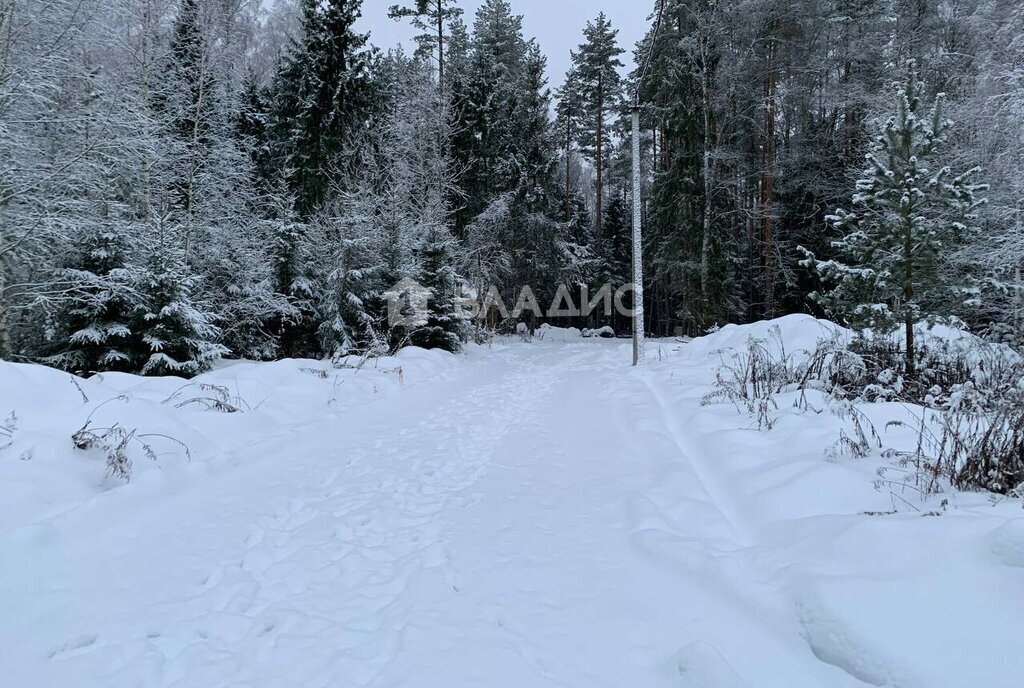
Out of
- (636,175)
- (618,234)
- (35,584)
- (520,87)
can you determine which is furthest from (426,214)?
(618,234)

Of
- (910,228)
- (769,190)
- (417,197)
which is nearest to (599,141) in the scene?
(769,190)

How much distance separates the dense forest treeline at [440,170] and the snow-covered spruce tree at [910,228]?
0.04 meters

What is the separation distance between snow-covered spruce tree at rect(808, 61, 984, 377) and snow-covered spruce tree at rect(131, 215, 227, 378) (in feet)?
35.0

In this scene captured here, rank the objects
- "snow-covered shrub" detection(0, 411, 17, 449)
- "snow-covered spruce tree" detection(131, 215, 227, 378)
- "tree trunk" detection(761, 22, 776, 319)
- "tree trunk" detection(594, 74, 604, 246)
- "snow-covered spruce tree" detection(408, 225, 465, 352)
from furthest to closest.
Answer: "tree trunk" detection(594, 74, 604, 246)
"tree trunk" detection(761, 22, 776, 319)
"snow-covered spruce tree" detection(408, 225, 465, 352)
"snow-covered spruce tree" detection(131, 215, 227, 378)
"snow-covered shrub" detection(0, 411, 17, 449)

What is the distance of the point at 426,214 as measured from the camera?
15219mm

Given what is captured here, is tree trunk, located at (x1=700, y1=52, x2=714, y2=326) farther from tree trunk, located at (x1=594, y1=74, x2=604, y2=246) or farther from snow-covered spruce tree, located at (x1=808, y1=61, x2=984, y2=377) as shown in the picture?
snow-covered spruce tree, located at (x1=808, y1=61, x2=984, y2=377)

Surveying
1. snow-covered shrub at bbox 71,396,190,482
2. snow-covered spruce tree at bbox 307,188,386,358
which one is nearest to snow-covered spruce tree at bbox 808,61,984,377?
snow-covered shrub at bbox 71,396,190,482

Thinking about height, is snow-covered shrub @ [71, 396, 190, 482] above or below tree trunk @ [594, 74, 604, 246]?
below

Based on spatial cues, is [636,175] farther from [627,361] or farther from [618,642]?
[618,642]

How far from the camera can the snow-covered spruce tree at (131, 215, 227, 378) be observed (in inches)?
330

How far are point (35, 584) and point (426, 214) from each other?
13882mm

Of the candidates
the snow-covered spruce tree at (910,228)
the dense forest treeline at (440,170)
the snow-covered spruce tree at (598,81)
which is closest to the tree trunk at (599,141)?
the snow-covered spruce tree at (598,81)

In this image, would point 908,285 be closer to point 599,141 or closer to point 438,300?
point 438,300

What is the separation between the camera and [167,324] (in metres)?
8.56
